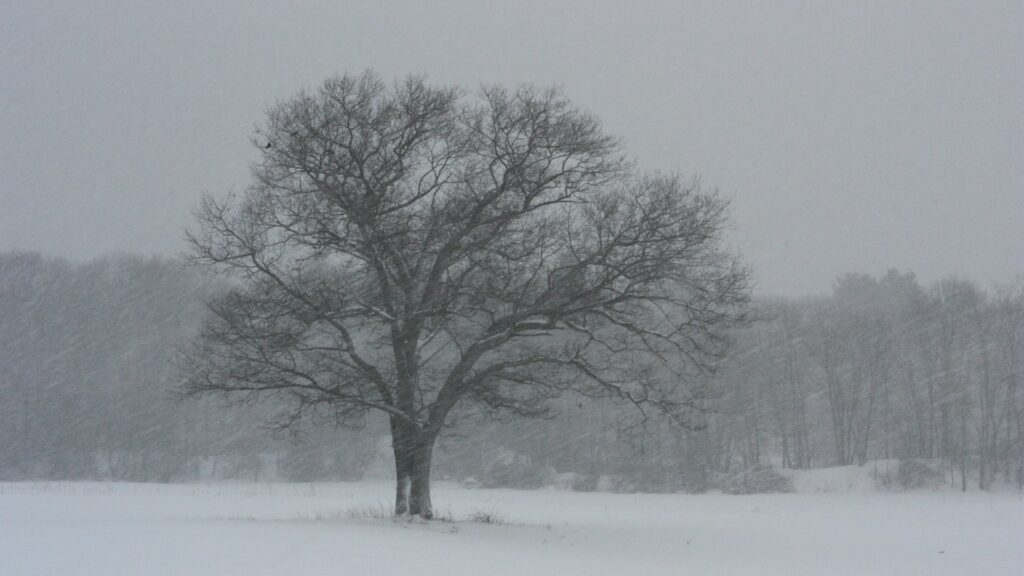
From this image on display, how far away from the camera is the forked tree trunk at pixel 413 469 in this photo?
16891mm

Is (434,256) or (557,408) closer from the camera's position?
(434,256)

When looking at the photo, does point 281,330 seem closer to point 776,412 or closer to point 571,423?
point 571,423

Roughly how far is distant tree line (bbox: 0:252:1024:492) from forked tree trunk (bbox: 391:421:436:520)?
1292 inches

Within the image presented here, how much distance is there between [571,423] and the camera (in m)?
54.1

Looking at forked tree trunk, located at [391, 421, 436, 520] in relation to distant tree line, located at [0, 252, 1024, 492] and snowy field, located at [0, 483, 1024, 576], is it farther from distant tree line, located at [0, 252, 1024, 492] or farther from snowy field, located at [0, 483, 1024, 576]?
distant tree line, located at [0, 252, 1024, 492]

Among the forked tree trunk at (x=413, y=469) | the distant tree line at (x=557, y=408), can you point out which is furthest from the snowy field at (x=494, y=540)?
the distant tree line at (x=557, y=408)

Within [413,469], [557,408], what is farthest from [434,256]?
[557,408]

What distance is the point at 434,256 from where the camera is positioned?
56.9 feet

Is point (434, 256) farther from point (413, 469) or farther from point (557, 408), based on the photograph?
point (557, 408)

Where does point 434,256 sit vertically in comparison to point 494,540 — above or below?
above

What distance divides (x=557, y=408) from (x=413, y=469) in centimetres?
3406

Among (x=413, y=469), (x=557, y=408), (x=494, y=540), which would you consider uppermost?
(x=557, y=408)

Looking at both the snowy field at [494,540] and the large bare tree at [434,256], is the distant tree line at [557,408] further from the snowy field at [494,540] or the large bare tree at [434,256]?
the large bare tree at [434,256]

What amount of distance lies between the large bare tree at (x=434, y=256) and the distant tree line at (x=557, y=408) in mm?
33064
